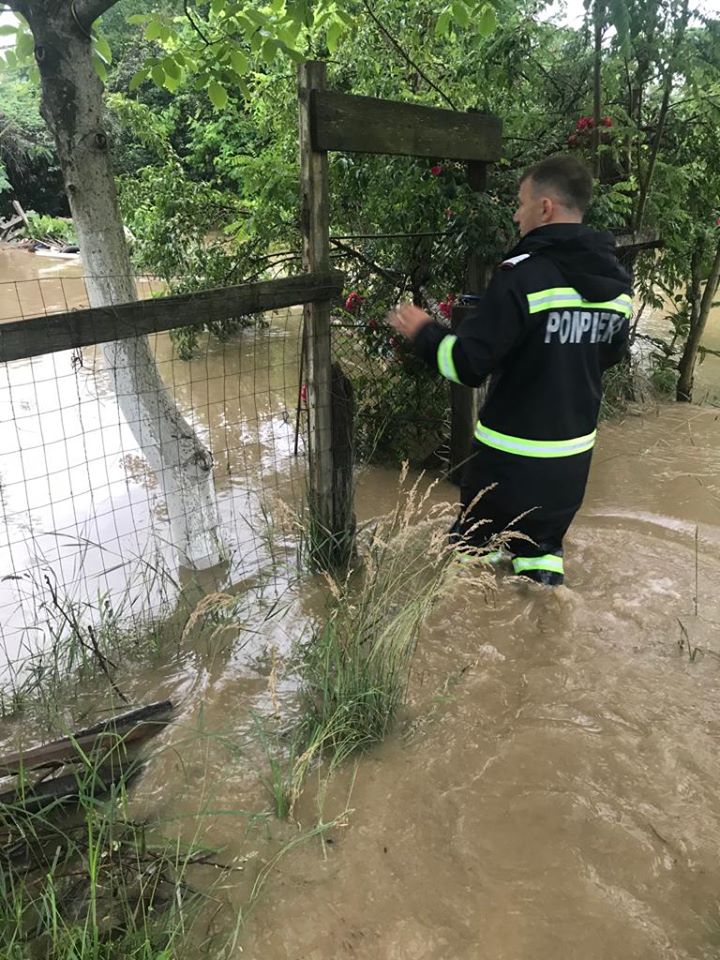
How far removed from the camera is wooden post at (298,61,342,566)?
3.06m

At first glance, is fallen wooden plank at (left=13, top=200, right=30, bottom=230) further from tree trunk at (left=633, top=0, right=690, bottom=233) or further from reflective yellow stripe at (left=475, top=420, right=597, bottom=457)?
reflective yellow stripe at (left=475, top=420, right=597, bottom=457)

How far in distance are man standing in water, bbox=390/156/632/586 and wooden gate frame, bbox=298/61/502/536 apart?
0.63 metres

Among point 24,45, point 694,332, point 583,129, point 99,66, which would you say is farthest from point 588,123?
point 24,45

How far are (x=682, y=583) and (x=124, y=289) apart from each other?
128 inches

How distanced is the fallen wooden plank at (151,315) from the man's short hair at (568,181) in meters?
1.06

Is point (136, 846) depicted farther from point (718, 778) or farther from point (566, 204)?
point (566, 204)

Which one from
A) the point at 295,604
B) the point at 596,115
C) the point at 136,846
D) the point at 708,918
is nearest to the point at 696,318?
the point at 596,115

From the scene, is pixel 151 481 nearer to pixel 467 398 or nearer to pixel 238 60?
pixel 467 398

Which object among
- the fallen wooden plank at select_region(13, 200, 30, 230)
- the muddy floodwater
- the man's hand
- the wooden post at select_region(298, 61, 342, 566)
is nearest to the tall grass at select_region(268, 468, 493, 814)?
the muddy floodwater

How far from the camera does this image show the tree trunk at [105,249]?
2.93 meters

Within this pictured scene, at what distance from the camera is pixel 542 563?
3303 millimetres

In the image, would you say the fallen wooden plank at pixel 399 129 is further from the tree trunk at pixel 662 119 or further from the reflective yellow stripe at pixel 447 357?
the tree trunk at pixel 662 119

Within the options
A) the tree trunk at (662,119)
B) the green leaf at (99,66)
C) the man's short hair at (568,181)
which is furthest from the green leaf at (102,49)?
the tree trunk at (662,119)

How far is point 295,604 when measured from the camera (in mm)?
3516
